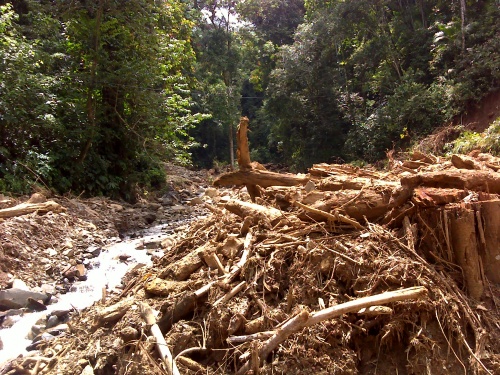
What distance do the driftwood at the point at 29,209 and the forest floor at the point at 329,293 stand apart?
14.2 ft

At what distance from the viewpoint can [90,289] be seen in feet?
21.6

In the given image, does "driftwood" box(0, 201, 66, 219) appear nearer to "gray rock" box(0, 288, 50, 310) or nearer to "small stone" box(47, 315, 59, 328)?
"gray rock" box(0, 288, 50, 310)

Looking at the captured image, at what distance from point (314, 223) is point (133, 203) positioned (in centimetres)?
1084

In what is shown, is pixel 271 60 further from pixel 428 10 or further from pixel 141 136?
pixel 141 136

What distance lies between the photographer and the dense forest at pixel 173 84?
413 inches

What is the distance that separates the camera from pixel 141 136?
42.8ft

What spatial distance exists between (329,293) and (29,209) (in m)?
6.98

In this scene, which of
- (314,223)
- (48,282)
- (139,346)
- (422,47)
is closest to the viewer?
(139,346)

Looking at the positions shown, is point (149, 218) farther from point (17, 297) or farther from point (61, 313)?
point (61, 313)

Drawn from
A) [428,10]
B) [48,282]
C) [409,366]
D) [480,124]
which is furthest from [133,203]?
[428,10]

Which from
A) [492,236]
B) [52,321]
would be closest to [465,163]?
[492,236]

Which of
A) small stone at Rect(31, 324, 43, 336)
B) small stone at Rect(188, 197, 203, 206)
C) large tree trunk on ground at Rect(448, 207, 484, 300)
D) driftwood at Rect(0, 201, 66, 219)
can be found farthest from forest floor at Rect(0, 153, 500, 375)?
small stone at Rect(188, 197, 203, 206)

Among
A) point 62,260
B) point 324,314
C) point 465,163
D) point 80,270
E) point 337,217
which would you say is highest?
point 465,163

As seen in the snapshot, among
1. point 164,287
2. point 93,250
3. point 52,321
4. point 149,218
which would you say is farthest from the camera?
point 149,218
